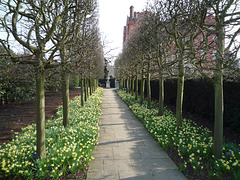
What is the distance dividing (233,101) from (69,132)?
545 centimetres

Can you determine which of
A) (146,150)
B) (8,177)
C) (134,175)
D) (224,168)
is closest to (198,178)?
(224,168)

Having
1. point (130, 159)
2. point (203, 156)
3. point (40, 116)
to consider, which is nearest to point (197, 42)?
point (203, 156)

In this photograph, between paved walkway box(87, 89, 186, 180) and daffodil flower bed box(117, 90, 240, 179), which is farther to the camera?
paved walkway box(87, 89, 186, 180)

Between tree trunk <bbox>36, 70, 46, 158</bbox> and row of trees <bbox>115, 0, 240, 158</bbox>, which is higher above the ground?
row of trees <bbox>115, 0, 240, 158</bbox>

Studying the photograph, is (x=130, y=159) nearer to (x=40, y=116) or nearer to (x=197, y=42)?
(x=40, y=116)

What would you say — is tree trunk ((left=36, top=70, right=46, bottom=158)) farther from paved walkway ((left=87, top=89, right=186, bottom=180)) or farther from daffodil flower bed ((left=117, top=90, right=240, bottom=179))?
daffodil flower bed ((left=117, top=90, right=240, bottom=179))

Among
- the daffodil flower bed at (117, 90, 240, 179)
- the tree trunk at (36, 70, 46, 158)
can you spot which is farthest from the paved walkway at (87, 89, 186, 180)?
the tree trunk at (36, 70, 46, 158)

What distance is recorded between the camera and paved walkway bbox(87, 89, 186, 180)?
11.8 ft

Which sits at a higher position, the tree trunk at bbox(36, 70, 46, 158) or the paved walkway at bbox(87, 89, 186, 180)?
the tree trunk at bbox(36, 70, 46, 158)

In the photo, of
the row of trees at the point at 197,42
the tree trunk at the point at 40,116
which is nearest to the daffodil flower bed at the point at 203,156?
the row of trees at the point at 197,42

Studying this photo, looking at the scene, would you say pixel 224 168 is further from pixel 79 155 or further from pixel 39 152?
pixel 39 152

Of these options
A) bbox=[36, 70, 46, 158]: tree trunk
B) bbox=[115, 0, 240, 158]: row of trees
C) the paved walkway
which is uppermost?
bbox=[115, 0, 240, 158]: row of trees

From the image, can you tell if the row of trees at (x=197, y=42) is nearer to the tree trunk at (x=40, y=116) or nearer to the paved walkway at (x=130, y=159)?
the paved walkway at (x=130, y=159)

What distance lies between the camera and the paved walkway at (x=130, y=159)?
3.60 metres
